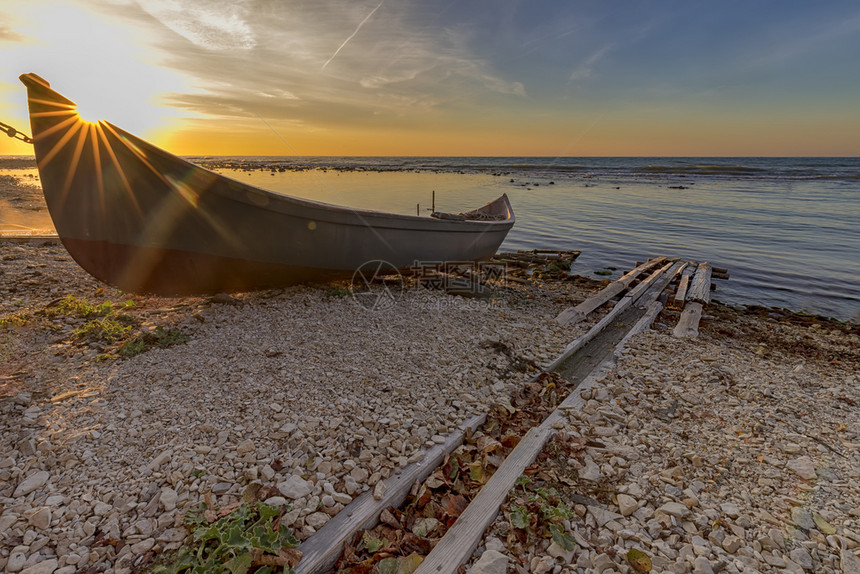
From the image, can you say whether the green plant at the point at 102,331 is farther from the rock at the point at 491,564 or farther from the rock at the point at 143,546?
the rock at the point at 491,564

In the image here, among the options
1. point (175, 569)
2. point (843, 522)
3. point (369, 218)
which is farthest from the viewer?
point (369, 218)

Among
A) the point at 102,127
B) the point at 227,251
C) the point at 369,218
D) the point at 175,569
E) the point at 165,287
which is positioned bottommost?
the point at 175,569

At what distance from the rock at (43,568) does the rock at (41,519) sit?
303mm

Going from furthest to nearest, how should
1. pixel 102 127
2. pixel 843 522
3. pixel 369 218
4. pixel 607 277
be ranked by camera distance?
pixel 607 277 → pixel 369 218 → pixel 102 127 → pixel 843 522

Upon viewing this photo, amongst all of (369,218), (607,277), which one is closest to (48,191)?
(369,218)

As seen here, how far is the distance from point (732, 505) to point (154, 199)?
26.9 ft

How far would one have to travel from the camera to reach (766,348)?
7074mm

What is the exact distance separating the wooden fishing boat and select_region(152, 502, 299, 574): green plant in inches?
197

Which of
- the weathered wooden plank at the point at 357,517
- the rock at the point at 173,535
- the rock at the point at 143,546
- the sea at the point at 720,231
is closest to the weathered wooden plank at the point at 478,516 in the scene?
the weathered wooden plank at the point at 357,517

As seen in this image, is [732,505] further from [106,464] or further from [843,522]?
[106,464]

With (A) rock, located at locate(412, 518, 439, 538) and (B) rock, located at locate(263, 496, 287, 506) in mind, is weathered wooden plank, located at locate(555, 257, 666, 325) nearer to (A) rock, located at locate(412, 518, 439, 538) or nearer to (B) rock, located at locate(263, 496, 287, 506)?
(A) rock, located at locate(412, 518, 439, 538)

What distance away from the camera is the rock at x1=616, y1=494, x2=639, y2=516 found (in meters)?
3.03

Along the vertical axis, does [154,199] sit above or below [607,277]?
above

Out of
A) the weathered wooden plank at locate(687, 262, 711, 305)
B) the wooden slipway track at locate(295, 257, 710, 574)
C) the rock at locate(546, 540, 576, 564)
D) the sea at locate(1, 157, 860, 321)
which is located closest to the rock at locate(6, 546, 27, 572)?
the wooden slipway track at locate(295, 257, 710, 574)
